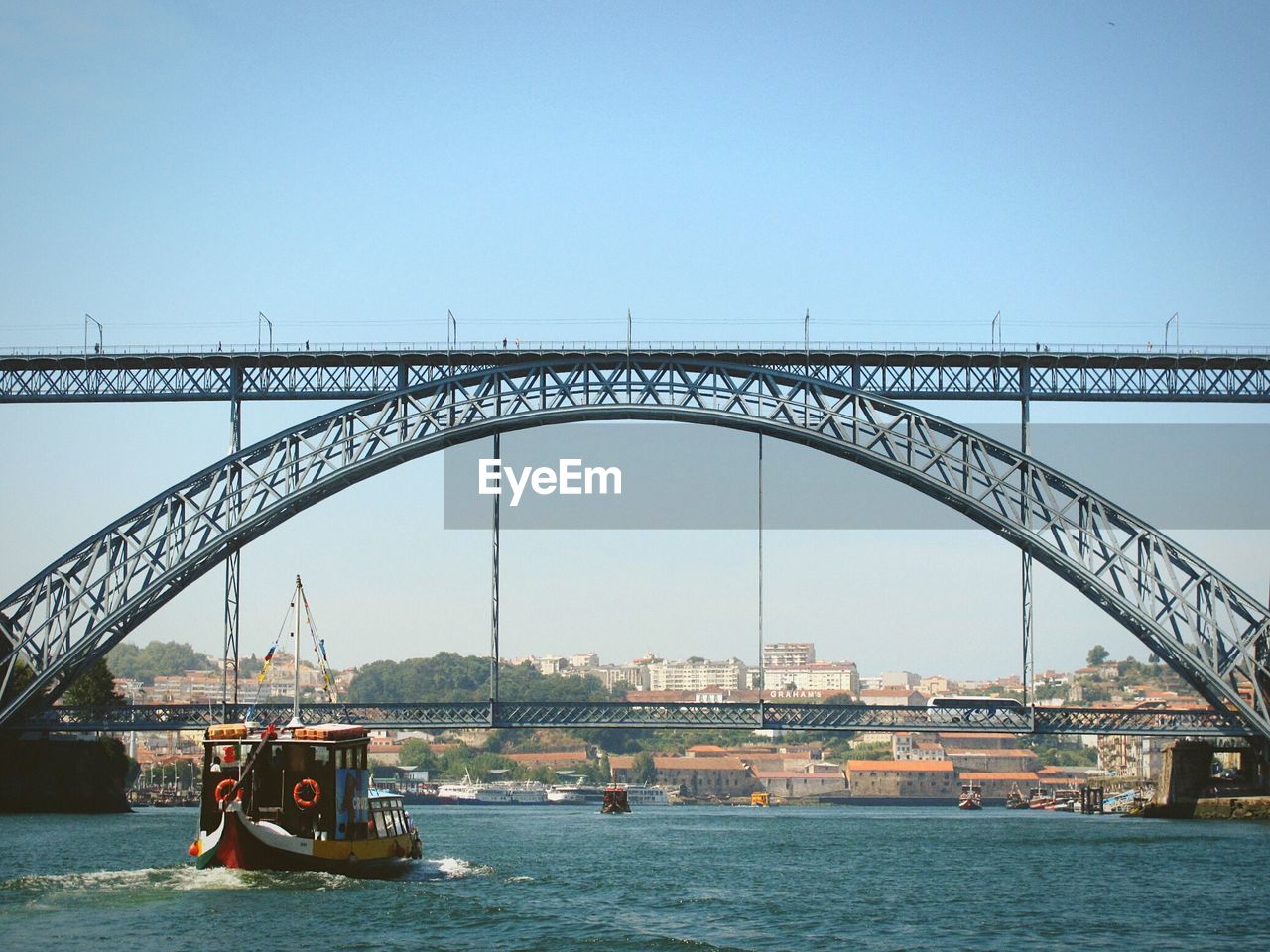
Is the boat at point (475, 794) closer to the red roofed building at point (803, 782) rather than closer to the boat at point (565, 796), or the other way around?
the boat at point (565, 796)

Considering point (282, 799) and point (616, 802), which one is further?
point (616, 802)

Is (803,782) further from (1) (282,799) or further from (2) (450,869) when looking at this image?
(1) (282,799)

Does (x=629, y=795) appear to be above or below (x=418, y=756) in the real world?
below

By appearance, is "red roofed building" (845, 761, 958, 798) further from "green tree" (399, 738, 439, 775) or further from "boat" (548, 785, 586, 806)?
"green tree" (399, 738, 439, 775)

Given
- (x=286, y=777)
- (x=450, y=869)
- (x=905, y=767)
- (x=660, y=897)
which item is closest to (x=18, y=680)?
(x=450, y=869)

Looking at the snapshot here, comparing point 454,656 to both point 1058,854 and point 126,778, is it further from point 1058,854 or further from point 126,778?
point 1058,854

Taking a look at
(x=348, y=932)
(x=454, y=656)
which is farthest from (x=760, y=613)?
(x=454, y=656)
